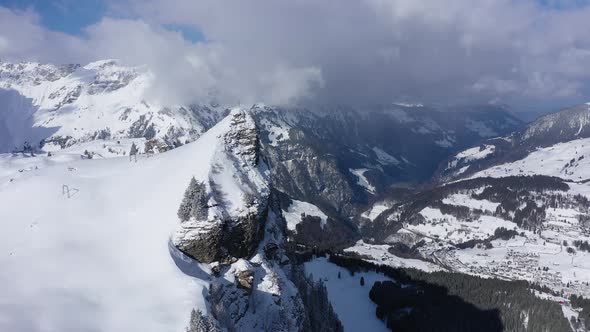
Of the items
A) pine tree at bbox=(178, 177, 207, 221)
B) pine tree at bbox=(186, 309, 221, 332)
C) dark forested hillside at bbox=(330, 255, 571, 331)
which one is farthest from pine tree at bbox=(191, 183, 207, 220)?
dark forested hillside at bbox=(330, 255, 571, 331)

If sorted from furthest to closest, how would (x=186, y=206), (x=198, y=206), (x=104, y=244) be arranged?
(x=186, y=206), (x=198, y=206), (x=104, y=244)

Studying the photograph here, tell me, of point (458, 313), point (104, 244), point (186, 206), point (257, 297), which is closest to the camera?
point (104, 244)

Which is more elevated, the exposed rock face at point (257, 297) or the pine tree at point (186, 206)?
the pine tree at point (186, 206)

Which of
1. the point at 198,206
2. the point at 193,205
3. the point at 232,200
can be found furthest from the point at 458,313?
the point at 193,205

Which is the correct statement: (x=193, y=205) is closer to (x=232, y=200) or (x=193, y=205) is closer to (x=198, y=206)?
(x=198, y=206)

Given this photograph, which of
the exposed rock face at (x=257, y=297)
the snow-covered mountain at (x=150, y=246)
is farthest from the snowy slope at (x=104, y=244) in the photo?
the exposed rock face at (x=257, y=297)

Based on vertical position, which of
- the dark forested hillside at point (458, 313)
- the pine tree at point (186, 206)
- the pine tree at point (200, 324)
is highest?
the pine tree at point (186, 206)

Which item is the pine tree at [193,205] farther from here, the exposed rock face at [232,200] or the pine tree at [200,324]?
the pine tree at [200,324]

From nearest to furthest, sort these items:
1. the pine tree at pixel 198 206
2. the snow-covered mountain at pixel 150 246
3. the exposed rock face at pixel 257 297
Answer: the snow-covered mountain at pixel 150 246 → the exposed rock face at pixel 257 297 → the pine tree at pixel 198 206

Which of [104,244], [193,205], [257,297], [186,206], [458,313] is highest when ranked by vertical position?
[193,205]
